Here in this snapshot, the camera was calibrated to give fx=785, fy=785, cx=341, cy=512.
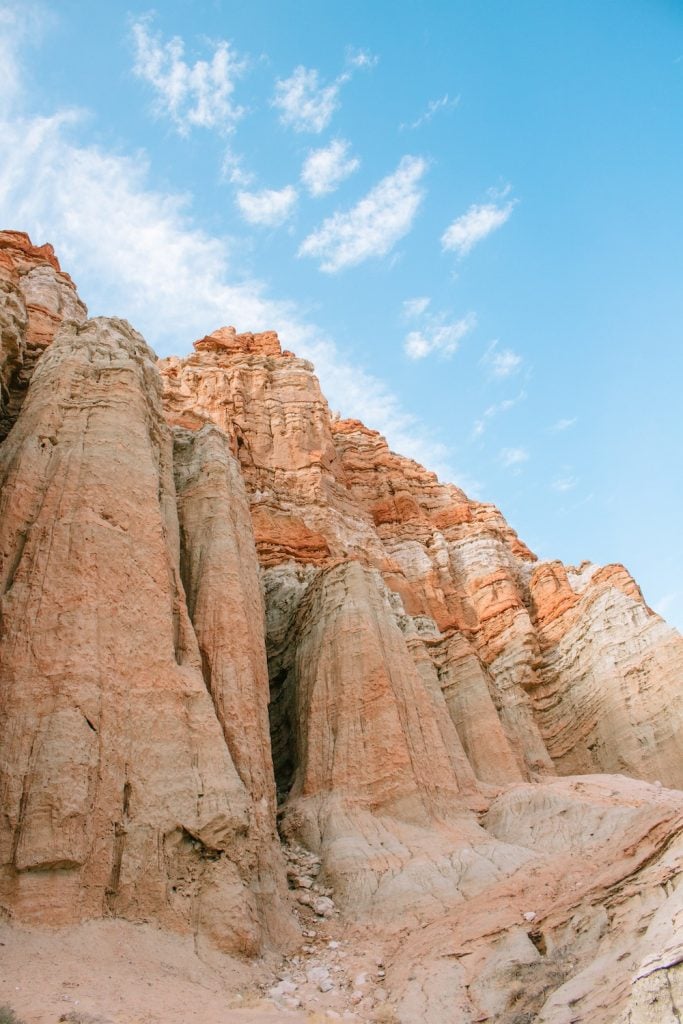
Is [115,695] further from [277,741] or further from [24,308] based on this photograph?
[24,308]

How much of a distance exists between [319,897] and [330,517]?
19.0 m

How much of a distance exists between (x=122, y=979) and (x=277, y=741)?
1154 cm

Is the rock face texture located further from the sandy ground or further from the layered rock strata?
the sandy ground

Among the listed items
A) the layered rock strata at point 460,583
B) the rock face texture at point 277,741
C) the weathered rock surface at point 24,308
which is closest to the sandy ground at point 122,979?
Result: the rock face texture at point 277,741

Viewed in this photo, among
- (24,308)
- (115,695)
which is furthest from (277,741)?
(24,308)

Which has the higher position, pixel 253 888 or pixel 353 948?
pixel 253 888

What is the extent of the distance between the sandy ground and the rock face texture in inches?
14.3

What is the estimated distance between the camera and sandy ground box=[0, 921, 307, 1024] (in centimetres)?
851

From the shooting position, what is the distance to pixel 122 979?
9.41 m

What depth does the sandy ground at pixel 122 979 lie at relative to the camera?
335 inches

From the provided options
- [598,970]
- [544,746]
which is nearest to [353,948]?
[598,970]

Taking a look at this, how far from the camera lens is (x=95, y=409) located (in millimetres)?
17266

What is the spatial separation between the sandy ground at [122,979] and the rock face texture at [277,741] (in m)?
0.36

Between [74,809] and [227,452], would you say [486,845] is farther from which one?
[227,452]
